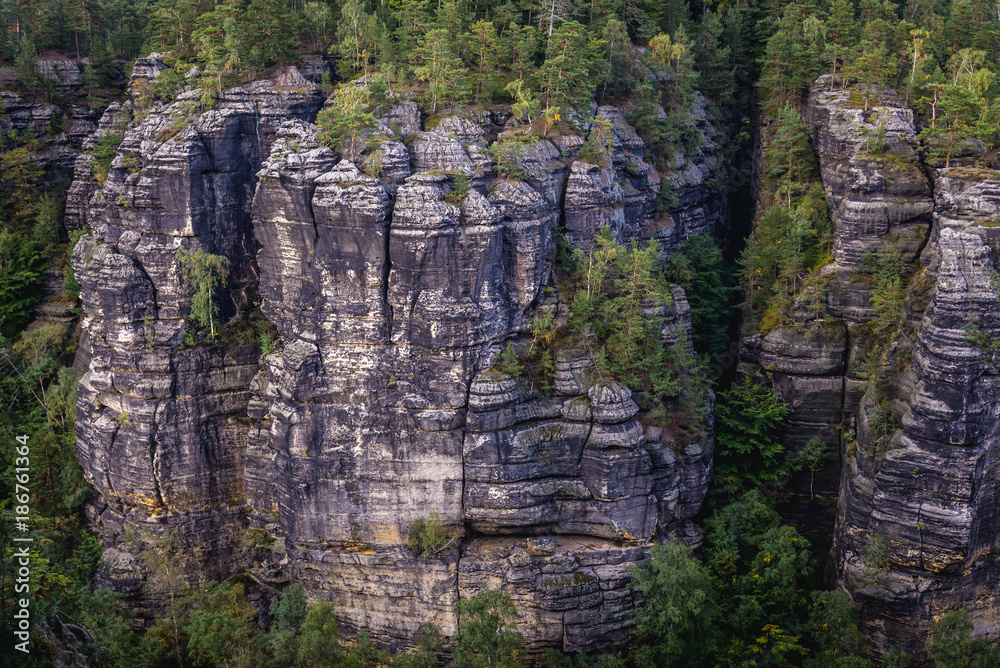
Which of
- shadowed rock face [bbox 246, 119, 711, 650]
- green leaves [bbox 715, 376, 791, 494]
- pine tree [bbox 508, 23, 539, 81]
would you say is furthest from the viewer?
green leaves [bbox 715, 376, 791, 494]

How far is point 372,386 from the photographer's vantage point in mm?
35062

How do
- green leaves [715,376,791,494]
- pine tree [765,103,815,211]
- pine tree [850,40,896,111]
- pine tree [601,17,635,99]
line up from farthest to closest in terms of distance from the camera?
pine tree [765,103,815,211], pine tree [601,17,635,99], green leaves [715,376,791,494], pine tree [850,40,896,111]

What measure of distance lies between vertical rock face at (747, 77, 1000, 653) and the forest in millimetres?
808

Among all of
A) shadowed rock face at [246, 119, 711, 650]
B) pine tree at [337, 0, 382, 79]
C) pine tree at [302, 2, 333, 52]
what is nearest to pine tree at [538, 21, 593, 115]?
shadowed rock face at [246, 119, 711, 650]

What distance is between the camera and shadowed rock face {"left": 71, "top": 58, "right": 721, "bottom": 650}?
34.2m

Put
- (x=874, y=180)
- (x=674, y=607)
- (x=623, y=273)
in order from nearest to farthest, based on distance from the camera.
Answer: (x=674, y=607) → (x=623, y=273) → (x=874, y=180)

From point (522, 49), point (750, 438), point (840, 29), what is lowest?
point (750, 438)

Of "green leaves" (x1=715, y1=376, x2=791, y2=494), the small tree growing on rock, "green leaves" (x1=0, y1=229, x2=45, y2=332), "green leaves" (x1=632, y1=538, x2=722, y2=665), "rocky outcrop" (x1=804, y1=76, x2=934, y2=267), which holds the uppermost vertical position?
"rocky outcrop" (x1=804, y1=76, x2=934, y2=267)

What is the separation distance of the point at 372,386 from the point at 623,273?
1197 centimetres

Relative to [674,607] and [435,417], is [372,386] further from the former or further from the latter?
[674,607]

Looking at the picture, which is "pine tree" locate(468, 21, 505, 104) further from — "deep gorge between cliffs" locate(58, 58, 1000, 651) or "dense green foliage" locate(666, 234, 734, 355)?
"dense green foliage" locate(666, 234, 734, 355)

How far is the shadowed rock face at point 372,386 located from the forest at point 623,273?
1.18 m

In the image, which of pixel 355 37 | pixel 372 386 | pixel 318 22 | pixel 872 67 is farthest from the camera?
pixel 318 22

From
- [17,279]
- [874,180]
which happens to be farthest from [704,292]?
[17,279]
